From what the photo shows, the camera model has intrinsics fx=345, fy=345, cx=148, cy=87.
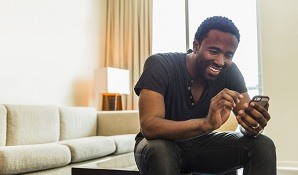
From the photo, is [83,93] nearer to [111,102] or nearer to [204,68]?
[111,102]

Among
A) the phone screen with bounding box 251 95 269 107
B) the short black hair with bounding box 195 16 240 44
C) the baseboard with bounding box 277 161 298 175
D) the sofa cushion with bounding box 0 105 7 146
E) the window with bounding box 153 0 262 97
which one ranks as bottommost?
the baseboard with bounding box 277 161 298 175

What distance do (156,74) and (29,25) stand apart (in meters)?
2.39

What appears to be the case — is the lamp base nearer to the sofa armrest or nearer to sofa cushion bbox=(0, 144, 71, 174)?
the sofa armrest

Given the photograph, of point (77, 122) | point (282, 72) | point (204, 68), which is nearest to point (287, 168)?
point (282, 72)

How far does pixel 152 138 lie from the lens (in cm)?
123

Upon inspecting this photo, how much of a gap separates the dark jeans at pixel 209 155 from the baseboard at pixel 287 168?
8.17ft

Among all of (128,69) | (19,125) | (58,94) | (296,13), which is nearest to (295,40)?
(296,13)

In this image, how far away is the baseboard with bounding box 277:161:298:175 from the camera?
3.50 metres

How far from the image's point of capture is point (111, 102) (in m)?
4.12


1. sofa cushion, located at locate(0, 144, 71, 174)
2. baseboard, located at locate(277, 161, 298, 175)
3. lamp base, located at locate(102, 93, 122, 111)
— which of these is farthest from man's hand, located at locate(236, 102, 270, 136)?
lamp base, located at locate(102, 93, 122, 111)

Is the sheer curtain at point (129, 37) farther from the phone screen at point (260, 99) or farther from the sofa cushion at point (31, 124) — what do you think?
the phone screen at point (260, 99)

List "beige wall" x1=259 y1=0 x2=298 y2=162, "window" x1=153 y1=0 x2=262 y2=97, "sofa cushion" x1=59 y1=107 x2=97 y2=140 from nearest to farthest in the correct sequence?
1. "sofa cushion" x1=59 y1=107 x2=97 y2=140
2. "beige wall" x1=259 y1=0 x2=298 y2=162
3. "window" x1=153 y1=0 x2=262 y2=97

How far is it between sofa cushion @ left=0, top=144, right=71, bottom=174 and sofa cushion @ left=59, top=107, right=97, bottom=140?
770mm

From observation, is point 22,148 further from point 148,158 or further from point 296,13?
point 296,13
